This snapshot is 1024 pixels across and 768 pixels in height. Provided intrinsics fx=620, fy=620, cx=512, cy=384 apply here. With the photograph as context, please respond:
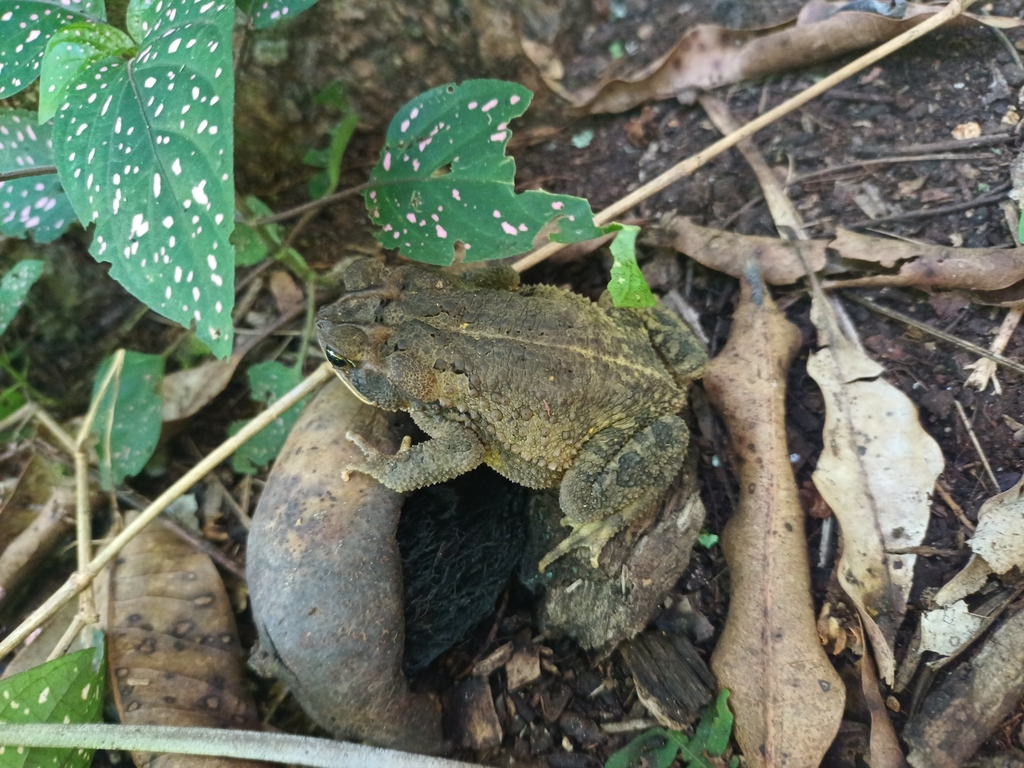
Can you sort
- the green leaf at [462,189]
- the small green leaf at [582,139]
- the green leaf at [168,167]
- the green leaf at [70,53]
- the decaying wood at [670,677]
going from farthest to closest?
the small green leaf at [582,139]
the green leaf at [462,189]
the decaying wood at [670,677]
the green leaf at [70,53]
the green leaf at [168,167]

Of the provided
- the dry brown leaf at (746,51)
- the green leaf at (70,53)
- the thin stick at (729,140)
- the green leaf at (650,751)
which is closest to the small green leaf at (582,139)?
the dry brown leaf at (746,51)

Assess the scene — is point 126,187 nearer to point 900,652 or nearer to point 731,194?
point 731,194

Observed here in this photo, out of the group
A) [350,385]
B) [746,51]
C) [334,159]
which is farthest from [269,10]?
[746,51]

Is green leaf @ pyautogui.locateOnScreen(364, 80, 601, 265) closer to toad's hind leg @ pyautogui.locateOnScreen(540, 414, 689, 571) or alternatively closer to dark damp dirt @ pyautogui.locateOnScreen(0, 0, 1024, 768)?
dark damp dirt @ pyautogui.locateOnScreen(0, 0, 1024, 768)

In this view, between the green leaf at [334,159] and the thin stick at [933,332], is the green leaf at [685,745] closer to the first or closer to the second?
the thin stick at [933,332]

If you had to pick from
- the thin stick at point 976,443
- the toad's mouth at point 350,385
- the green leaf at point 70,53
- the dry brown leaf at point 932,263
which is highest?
the green leaf at point 70,53

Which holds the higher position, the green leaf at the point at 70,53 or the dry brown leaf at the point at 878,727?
the green leaf at the point at 70,53

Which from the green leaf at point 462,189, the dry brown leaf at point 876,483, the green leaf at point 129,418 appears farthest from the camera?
the green leaf at point 129,418

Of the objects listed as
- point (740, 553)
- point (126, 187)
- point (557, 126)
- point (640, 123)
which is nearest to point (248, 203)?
point (126, 187)
